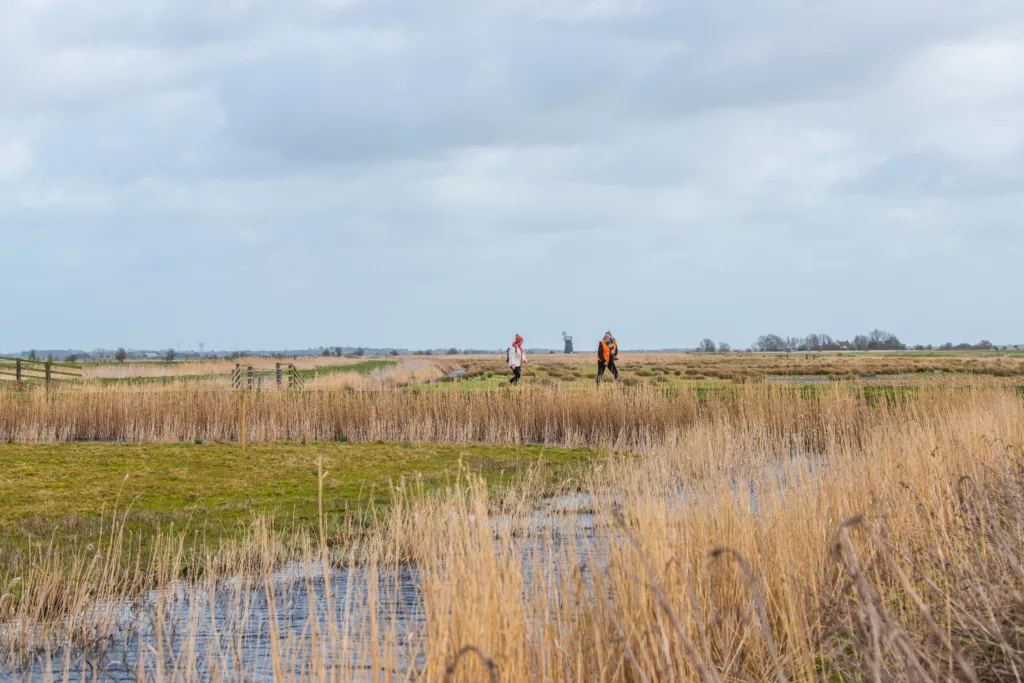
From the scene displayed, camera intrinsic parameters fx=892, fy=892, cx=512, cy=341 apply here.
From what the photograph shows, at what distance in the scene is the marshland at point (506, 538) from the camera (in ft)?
10.3

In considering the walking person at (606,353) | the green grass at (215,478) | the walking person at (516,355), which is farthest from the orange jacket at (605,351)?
the green grass at (215,478)

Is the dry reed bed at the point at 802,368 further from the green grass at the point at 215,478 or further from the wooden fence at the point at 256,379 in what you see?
the green grass at the point at 215,478

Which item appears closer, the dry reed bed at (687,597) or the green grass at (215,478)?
the dry reed bed at (687,597)

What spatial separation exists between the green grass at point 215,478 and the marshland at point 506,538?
0.08 meters

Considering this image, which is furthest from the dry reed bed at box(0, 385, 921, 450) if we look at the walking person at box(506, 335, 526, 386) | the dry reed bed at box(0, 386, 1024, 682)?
the dry reed bed at box(0, 386, 1024, 682)

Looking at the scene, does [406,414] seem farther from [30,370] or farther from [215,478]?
[30,370]

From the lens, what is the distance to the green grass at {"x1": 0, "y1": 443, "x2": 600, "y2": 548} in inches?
345

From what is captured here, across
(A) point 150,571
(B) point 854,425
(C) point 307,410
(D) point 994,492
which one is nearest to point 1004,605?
(D) point 994,492

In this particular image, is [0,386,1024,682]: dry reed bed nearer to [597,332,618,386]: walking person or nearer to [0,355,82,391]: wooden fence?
[597,332,618,386]: walking person

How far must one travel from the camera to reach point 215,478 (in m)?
11.5

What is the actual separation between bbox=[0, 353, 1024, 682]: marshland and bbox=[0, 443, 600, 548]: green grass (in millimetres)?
78

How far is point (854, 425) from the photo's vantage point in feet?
48.8

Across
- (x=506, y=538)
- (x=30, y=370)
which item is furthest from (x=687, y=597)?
(x=30, y=370)

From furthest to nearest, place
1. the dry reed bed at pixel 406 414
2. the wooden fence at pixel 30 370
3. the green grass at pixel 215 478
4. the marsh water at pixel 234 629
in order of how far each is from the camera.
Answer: the wooden fence at pixel 30 370
the dry reed bed at pixel 406 414
the green grass at pixel 215 478
the marsh water at pixel 234 629
